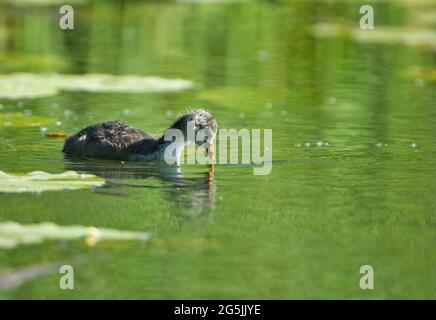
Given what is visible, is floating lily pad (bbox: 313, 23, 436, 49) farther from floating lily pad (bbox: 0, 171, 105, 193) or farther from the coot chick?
floating lily pad (bbox: 0, 171, 105, 193)

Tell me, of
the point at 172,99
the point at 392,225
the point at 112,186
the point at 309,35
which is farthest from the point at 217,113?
the point at 309,35

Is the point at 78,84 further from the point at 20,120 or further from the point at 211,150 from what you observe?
the point at 211,150

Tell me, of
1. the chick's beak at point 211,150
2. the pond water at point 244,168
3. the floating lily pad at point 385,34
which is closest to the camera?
the pond water at point 244,168

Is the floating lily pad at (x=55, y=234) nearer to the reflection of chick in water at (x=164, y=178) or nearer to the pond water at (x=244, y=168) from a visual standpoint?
the pond water at (x=244, y=168)

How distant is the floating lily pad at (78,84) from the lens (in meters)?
15.6

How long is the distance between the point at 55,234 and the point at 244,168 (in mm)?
3459

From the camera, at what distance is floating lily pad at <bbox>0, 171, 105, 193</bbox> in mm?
9828

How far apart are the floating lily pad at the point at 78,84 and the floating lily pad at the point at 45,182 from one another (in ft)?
A: 16.7

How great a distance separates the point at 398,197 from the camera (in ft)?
33.1

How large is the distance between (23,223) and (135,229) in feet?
3.08

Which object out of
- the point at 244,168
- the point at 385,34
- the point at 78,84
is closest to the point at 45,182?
the point at 244,168

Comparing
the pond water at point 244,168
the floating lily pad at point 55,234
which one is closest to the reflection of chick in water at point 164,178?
the pond water at point 244,168

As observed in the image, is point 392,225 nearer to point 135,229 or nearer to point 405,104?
point 135,229

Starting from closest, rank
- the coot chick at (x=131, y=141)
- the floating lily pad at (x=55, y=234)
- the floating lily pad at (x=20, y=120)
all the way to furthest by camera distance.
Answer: the floating lily pad at (x=55, y=234), the coot chick at (x=131, y=141), the floating lily pad at (x=20, y=120)
